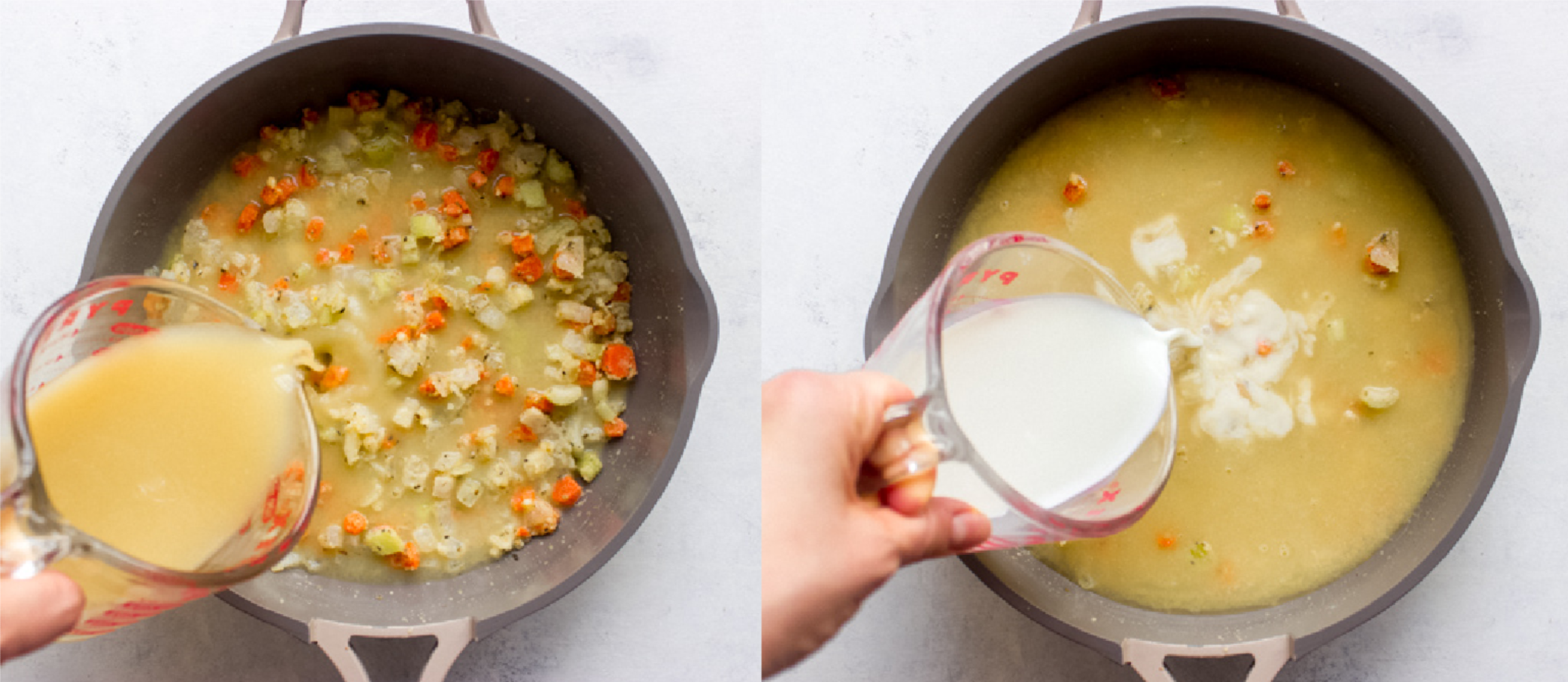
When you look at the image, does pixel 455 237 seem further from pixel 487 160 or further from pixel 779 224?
pixel 779 224

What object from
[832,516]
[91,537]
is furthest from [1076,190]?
[91,537]

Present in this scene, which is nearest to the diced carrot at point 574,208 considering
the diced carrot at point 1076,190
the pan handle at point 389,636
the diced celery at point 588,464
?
the diced celery at point 588,464

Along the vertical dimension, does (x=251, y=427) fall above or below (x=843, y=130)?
below

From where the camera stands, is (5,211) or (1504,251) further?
(5,211)

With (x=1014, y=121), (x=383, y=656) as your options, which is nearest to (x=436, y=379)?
(x=383, y=656)

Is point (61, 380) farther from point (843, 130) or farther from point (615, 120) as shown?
point (843, 130)

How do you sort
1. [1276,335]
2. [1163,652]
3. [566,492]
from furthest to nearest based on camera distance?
[566,492]
[1276,335]
[1163,652]

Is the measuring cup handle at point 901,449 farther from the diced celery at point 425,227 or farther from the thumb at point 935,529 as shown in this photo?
the diced celery at point 425,227

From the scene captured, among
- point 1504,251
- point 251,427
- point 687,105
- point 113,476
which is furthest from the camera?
Result: point 687,105
